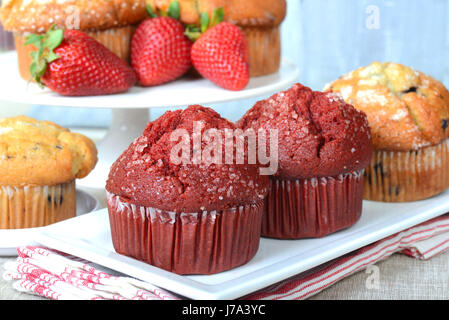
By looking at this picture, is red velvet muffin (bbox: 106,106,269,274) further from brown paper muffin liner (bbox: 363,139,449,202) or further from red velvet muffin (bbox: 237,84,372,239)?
brown paper muffin liner (bbox: 363,139,449,202)

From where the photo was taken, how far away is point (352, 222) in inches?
66.2

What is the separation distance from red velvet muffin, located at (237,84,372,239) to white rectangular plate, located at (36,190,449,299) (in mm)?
42

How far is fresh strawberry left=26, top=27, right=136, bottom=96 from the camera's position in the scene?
1964 millimetres

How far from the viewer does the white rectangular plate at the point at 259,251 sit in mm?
1354

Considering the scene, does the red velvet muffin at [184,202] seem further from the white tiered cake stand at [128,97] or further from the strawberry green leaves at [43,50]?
the strawberry green leaves at [43,50]

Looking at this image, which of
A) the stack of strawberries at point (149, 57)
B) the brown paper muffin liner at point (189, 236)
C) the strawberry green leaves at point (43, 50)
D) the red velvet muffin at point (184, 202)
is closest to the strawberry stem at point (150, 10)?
the stack of strawberries at point (149, 57)

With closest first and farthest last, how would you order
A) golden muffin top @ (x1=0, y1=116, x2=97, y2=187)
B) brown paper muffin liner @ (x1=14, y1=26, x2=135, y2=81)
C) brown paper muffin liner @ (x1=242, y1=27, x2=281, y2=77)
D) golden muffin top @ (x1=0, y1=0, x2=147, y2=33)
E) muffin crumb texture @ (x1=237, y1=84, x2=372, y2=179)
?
1. muffin crumb texture @ (x1=237, y1=84, x2=372, y2=179)
2. golden muffin top @ (x1=0, y1=116, x2=97, y2=187)
3. golden muffin top @ (x1=0, y1=0, x2=147, y2=33)
4. brown paper muffin liner @ (x1=14, y1=26, x2=135, y2=81)
5. brown paper muffin liner @ (x1=242, y1=27, x2=281, y2=77)

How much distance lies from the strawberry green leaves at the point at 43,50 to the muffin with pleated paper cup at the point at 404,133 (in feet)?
2.61

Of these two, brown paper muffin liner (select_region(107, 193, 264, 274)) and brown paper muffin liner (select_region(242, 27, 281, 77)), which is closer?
brown paper muffin liner (select_region(107, 193, 264, 274))

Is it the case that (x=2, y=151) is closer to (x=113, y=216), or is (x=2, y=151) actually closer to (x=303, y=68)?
(x=113, y=216)

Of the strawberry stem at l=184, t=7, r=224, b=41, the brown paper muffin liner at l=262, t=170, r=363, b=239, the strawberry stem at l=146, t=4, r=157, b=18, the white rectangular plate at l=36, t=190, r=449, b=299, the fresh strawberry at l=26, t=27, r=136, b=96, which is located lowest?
the white rectangular plate at l=36, t=190, r=449, b=299

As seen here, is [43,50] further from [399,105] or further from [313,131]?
[399,105]

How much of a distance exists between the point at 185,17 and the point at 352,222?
905 mm

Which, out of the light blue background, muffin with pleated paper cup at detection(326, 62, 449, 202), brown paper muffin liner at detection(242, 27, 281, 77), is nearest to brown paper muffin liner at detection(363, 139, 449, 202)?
muffin with pleated paper cup at detection(326, 62, 449, 202)
